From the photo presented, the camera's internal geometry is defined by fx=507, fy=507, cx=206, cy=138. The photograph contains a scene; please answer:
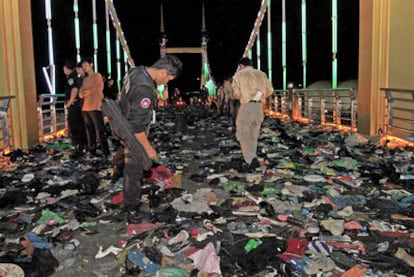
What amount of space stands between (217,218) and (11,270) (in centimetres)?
166

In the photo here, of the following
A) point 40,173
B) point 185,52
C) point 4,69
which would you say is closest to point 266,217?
point 40,173

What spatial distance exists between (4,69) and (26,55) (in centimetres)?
71

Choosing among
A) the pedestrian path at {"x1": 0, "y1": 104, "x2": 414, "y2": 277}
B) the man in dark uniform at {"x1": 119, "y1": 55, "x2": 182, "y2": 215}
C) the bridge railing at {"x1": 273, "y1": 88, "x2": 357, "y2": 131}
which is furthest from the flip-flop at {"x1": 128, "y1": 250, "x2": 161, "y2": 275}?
the bridge railing at {"x1": 273, "y1": 88, "x2": 357, "y2": 131}

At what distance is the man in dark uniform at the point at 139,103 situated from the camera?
3.93m

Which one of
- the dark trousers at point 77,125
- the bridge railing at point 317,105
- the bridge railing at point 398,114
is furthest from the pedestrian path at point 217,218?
the bridge railing at point 317,105

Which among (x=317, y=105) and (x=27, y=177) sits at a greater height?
(x=317, y=105)

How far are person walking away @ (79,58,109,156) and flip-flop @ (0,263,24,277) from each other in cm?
441

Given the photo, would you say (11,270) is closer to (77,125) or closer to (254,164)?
(254,164)

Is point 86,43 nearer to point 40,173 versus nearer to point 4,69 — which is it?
point 4,69

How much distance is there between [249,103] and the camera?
6.28m

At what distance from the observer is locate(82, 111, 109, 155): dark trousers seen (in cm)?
731

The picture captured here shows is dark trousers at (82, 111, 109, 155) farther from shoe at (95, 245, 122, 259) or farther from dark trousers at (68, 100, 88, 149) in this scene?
shoe at (95, 245, 122, 259)

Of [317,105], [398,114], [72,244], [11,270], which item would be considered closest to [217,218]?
[72,244]

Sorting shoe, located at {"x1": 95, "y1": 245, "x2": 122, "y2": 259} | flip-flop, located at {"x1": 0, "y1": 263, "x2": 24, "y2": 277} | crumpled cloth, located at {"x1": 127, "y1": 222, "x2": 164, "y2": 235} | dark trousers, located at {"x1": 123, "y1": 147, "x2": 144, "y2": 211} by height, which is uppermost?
dark trousers, located at {"x1": 123, "y1": 147, "x2": 144, "y2": 211}
